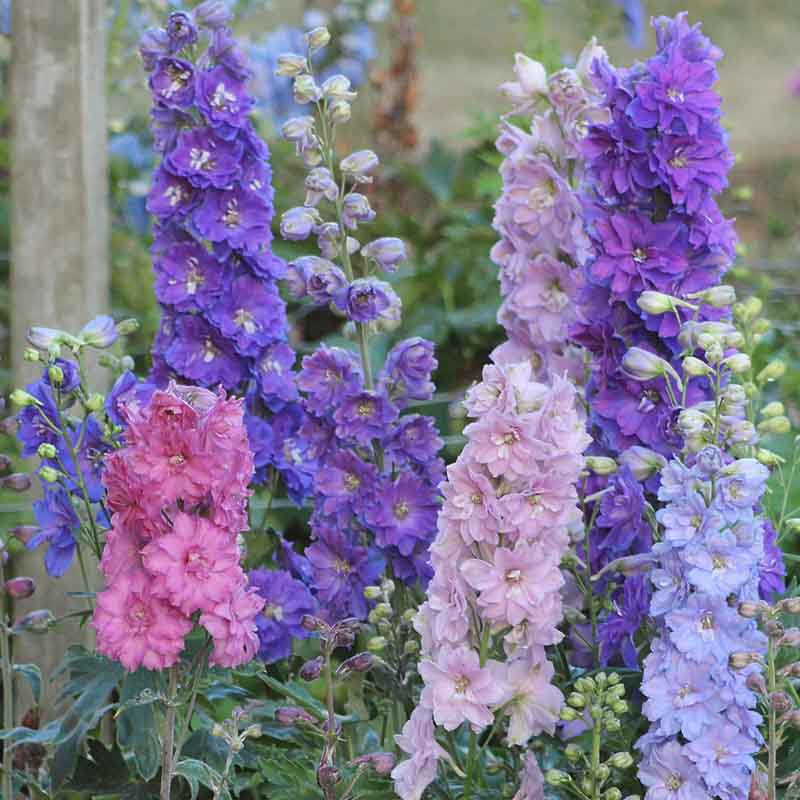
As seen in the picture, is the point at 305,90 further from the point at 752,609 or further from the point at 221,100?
the point at 752,609

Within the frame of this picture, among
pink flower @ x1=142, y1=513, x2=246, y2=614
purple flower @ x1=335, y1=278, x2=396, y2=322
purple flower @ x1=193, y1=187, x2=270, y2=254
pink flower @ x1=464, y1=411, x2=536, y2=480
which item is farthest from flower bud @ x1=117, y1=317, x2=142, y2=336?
pink flower @ x1=464, y1=411, x2=536, y2=480

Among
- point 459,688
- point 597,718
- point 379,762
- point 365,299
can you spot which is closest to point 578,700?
point 597,718

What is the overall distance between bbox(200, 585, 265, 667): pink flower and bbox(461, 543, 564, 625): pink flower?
0.24 m

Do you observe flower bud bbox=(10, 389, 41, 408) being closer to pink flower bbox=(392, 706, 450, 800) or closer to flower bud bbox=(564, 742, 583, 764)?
pink flower bbox=(392, 706, 450, 800)

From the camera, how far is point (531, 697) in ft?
5.91

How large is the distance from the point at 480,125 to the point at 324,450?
2620mm

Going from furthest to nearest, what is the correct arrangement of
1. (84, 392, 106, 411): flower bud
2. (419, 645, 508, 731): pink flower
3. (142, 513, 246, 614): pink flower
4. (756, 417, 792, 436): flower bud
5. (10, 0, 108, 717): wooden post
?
(10, 0, 108, 717): wooden post, (84, 392, 106, 411): flower bud, (756, 417, 792, 436): flower bud, (419, 645, 508, 731): pink flower, (142, 513, 246, 614): pink flower

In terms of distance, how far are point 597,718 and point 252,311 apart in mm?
751

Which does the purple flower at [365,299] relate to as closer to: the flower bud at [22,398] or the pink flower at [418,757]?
the flower bud at [22,398]

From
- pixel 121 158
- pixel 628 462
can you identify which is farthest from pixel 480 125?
pixel 628 462

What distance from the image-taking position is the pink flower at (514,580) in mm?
1697

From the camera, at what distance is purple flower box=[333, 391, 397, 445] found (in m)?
2.04

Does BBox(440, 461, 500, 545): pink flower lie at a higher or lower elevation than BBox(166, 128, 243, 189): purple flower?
lower

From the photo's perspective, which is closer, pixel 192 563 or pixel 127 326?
pixel 192 563
